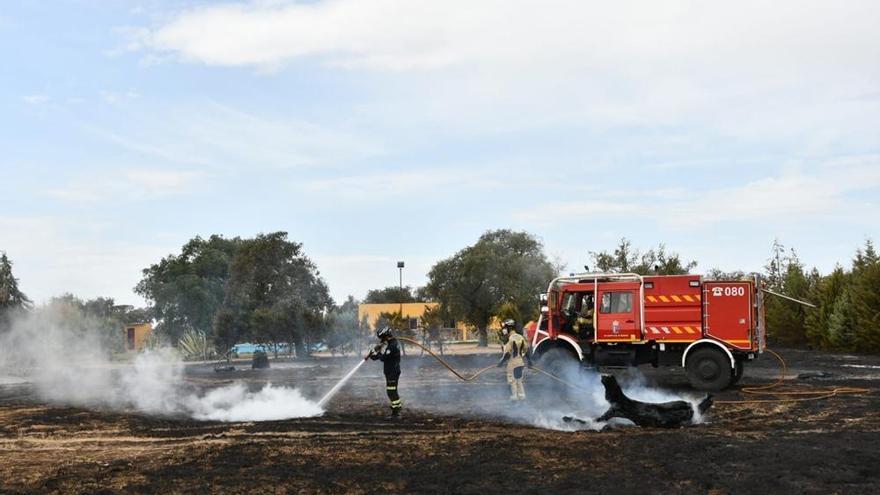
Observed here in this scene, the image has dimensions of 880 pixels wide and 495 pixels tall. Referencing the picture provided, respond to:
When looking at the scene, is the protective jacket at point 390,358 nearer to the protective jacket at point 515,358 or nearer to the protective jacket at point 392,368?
the protective jacket at point 392,368

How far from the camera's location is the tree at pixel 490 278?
2136 inches

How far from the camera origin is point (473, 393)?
21156 mm

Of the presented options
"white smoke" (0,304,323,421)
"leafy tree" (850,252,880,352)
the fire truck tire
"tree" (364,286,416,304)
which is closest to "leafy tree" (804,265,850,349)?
"leafy tree" (850,252,880,352)

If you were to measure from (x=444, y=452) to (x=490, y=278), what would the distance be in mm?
42840

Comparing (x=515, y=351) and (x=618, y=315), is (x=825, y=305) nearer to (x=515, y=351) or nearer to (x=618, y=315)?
(x=618, y=315)

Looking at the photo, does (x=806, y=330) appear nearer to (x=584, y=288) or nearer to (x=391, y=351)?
(x=584, y=288)

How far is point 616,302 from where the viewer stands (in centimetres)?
2161

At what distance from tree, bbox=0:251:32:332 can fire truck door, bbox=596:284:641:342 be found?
79.6 ft

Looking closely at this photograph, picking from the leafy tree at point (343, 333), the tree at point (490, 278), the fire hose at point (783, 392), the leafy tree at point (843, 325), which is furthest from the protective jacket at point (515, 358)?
the tree at point (490, 278)

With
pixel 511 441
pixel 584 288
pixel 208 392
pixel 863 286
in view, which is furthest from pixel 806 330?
pixel 511 441

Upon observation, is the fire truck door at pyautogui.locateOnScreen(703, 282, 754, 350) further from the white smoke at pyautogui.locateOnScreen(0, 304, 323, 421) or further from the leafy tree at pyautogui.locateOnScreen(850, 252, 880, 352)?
the leafy tree at pyautogui.locateOnScreen(850, 252, 880, 352)

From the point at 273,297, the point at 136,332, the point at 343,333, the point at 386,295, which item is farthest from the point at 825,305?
the point at 386,295

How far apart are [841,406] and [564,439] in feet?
23.6

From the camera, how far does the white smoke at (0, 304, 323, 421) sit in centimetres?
1825
